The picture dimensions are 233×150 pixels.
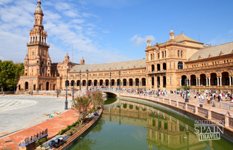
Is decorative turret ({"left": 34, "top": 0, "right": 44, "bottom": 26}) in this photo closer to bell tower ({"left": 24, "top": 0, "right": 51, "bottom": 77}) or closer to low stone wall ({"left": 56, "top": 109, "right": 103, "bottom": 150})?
bell tower ({"left": 24, "top": 0, "right": 51, "bottom": 77})

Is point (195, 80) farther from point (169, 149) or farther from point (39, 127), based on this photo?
point (39, 127)

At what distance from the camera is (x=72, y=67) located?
118062 mm

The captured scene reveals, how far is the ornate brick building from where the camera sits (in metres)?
57.8

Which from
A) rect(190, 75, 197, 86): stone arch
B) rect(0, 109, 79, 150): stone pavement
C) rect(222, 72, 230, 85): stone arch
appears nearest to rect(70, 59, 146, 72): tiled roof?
rect(190, 75, 197, 86): stone arch

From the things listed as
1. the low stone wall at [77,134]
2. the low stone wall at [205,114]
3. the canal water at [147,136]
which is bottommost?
the canal water at [147,136]

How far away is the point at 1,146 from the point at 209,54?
59.5 metres

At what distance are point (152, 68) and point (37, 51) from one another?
52859 mm

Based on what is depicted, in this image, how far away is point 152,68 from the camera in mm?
78188

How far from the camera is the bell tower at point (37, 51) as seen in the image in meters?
101

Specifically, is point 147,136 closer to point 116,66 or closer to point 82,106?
point 82,106

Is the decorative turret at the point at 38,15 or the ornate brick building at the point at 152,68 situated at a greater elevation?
the decorative turret at the point at 38,15

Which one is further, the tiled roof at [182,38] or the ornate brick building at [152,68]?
the tiled roof at [182,38]

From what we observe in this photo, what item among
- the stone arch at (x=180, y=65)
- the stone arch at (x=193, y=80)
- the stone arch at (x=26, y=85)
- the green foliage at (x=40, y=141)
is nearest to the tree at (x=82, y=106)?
the green foliage at (x=40, y=141)

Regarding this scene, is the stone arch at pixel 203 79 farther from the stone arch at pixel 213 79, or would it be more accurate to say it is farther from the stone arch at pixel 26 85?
the stone arch at pixel 26 85
